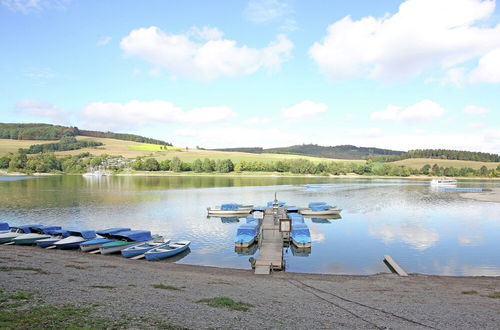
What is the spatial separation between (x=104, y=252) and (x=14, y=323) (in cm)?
1993

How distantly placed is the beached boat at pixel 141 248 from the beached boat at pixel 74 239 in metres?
4.78

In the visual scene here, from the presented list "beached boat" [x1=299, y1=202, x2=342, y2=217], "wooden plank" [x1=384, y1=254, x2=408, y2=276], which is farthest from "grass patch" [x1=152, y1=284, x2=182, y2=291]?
"beached boat" [x1=299, y1=202, x2=342, y2=217]

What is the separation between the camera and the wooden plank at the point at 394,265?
24.5m

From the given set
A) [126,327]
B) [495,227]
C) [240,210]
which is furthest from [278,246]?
[495,227]

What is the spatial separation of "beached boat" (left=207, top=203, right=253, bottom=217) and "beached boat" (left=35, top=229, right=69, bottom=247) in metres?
23.5

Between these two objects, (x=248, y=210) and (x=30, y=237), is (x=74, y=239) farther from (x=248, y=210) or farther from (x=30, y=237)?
(x=248, y=210)

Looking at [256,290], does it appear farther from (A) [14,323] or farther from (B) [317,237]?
(B) [317,237]

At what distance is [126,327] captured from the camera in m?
11.2

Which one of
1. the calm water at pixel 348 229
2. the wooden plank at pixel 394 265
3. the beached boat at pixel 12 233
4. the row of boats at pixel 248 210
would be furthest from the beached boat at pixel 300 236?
the beached boat at pixel 12 233

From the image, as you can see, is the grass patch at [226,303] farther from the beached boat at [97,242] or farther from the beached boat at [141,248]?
the beached boat at [97,242]

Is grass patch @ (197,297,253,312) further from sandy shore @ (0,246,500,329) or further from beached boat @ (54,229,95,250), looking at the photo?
beached boat @ (54,229,95,250)

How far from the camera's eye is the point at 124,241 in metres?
31.4

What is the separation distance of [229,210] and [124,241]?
2553 cm

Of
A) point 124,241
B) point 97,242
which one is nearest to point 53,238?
point 97,242
